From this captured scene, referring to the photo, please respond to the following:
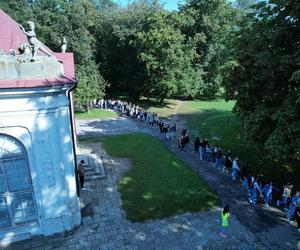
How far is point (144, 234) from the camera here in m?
11.1

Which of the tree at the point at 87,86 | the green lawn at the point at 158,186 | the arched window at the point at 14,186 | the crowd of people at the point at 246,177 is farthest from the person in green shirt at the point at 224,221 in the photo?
the tree at the point at 87,86

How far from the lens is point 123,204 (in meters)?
13.1

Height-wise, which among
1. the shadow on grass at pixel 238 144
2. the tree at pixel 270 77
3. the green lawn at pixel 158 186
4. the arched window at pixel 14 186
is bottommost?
the green lawn at pixel 158 186

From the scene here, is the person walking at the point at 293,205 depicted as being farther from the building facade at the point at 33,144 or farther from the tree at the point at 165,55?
the tree at the point at 165,55

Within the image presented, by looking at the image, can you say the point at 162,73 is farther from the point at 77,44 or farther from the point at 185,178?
the point at 185,178

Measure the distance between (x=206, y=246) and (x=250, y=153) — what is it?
1036cm

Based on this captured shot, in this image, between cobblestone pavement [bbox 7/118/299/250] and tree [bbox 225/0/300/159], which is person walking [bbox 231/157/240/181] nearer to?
cobblestone pavement [bbox 7/118/299/250]

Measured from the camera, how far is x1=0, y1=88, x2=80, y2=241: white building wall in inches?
375

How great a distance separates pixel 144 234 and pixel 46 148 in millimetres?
5057

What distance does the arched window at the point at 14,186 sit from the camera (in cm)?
1001

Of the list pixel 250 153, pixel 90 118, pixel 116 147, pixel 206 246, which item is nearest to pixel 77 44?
pixel 90 118

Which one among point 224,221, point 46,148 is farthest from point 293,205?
point 46,148

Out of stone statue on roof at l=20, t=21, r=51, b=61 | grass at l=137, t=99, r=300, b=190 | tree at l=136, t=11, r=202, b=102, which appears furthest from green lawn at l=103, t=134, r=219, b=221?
tree at l=136, t=11, r=202, b=102

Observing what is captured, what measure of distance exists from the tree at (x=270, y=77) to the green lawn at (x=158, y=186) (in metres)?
3.88
